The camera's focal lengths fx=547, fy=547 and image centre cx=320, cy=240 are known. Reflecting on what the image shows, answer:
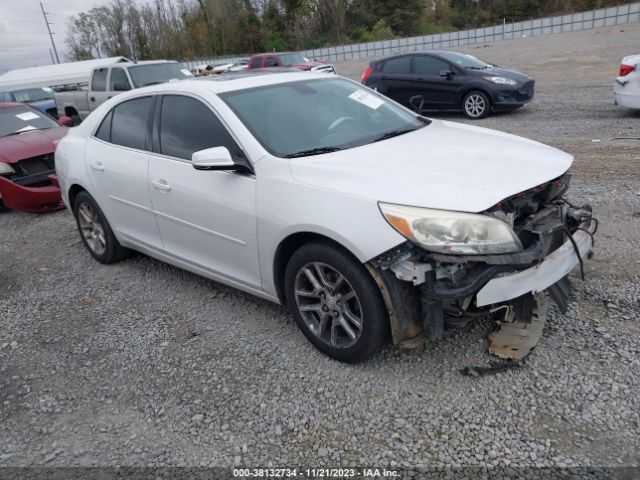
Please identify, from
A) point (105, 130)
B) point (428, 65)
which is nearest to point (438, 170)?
point (105, 130)

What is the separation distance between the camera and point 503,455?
2.54 meters

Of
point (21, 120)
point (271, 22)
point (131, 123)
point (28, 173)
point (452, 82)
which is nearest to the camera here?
point (131, 123)

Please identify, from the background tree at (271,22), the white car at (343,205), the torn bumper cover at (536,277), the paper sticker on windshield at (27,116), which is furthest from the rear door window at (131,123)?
the background tree at (271,22)

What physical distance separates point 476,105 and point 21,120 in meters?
8.60

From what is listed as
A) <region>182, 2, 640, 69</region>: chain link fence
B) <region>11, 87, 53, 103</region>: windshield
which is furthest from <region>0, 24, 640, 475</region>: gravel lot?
<region>182, 2, 640, 69</region>: chain link fence

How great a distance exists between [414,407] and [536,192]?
55.6 inches

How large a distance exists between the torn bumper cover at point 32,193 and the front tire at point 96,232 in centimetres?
194

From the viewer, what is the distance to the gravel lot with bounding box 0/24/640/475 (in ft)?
8.78

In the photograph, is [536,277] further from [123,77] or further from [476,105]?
[123,77]

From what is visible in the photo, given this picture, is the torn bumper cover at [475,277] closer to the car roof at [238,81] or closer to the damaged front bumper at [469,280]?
the damaged front bumper at [469,280]

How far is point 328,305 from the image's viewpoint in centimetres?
323

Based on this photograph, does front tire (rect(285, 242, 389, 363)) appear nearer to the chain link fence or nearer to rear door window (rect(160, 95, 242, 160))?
rear door window (rect(160, 95, 242, 160))

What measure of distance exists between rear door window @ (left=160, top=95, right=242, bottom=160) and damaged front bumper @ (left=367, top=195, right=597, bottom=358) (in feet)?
4.59

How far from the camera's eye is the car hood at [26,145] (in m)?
7.29
